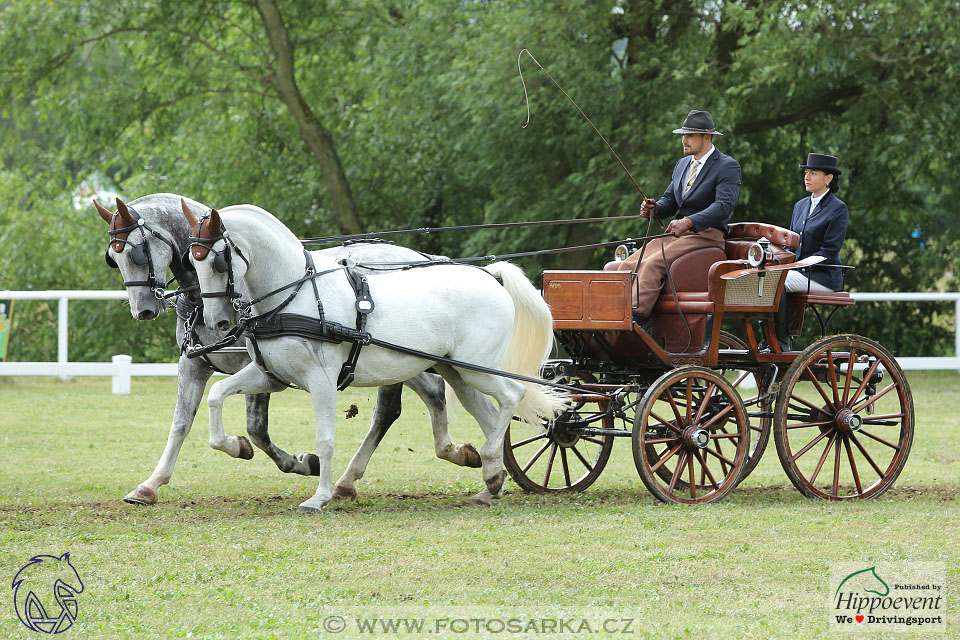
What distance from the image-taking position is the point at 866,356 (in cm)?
821

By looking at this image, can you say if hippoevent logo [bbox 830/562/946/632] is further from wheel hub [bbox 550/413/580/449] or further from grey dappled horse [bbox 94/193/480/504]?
grey dappled horse [bbox 94/193/480/504]

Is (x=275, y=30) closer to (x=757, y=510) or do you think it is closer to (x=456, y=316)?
(x=456, y=316)

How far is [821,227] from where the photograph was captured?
8.08 m

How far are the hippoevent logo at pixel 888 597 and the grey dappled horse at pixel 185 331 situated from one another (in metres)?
3.04

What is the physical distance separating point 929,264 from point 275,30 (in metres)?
9.95

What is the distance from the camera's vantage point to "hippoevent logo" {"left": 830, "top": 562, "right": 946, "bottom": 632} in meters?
4.74

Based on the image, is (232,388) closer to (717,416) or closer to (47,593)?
(47,593)

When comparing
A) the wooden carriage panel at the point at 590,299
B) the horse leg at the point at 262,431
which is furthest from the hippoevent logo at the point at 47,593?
the wooden carriage panel at the point at 590,299

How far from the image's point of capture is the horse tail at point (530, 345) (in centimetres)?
766

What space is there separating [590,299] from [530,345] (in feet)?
1.68

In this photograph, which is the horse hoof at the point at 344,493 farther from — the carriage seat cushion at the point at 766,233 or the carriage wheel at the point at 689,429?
the carriage seat cushion at the point at 766,233

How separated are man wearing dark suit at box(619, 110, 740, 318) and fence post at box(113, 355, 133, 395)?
27.5 ft

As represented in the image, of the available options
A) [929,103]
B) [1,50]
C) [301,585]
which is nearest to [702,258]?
[301,585]

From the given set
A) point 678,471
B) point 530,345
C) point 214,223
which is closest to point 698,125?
point 530,345
